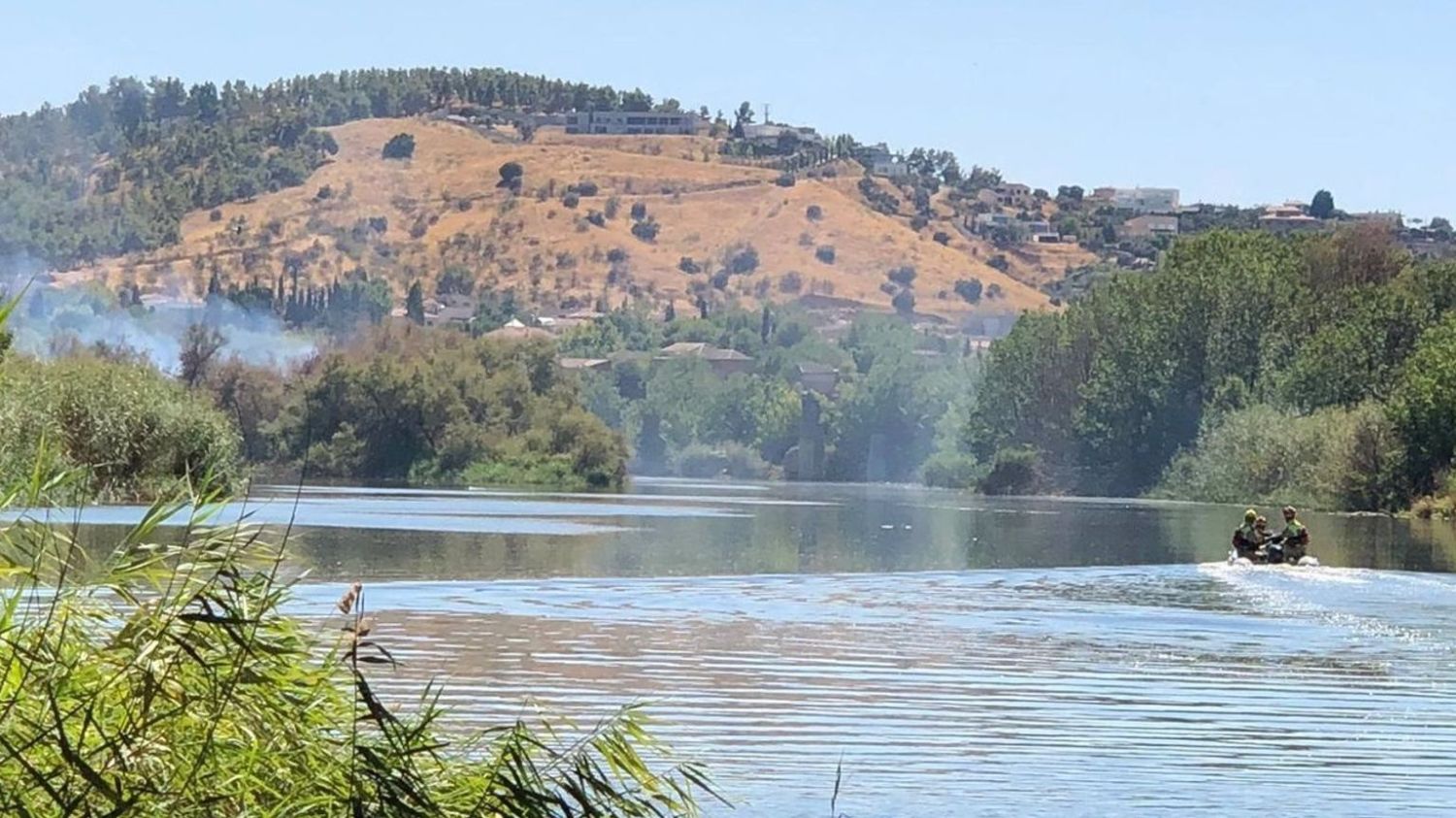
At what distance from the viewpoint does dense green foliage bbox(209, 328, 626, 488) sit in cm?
12156

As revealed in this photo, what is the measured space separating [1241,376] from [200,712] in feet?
399

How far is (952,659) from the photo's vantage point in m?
30.5

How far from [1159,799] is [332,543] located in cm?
3477

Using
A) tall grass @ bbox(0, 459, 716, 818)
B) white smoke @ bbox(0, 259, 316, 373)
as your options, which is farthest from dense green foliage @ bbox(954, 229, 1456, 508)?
tall grass @ bbox(0, 459, 716, 818)

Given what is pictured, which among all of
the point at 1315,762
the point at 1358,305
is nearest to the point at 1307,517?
the point at 1358,305

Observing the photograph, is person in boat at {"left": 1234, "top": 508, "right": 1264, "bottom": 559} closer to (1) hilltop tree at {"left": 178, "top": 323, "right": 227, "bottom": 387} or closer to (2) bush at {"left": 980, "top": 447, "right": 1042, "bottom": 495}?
(1) hilltop tree at {"left": 178, "top": 323, "right": 227, "bottom": 387}

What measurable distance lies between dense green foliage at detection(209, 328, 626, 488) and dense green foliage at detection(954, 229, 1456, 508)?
28.6 m

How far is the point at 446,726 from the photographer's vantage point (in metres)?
18.4

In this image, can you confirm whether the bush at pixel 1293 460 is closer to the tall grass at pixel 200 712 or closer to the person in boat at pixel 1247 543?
the person in boat at pixel 1247 543

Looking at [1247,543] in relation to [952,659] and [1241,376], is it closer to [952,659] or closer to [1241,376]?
[952,659]

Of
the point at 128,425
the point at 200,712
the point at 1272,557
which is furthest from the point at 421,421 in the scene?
the point at 200,712

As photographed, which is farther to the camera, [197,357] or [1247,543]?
[197,357]

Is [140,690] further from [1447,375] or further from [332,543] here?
[1447,375]

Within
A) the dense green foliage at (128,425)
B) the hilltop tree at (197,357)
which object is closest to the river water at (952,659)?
the dense green foliage at (128,425)
